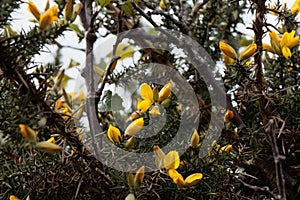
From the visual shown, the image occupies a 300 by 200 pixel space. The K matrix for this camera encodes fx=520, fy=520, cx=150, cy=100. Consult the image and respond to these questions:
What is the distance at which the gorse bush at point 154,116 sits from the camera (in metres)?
0.44

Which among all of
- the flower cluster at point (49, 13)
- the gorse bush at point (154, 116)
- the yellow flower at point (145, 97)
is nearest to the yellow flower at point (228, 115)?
the gorse bush at point (154, 116)

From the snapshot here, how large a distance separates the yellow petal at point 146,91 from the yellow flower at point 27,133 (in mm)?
231

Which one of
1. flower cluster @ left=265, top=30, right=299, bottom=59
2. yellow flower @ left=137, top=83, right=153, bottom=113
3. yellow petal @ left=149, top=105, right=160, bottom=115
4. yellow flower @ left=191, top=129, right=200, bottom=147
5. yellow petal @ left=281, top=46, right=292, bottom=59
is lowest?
yellow flower @ left=191, top=129, right=200, bottom=147

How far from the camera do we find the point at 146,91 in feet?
2.01

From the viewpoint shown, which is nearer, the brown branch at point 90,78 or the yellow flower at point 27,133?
the yellow flower at point 27,133

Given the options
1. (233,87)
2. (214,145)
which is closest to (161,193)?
(214,145)

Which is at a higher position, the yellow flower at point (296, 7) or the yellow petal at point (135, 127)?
the yellow flower at point (296, 7)

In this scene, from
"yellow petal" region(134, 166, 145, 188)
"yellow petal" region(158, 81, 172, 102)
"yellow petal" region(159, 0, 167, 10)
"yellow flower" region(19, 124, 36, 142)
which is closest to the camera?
"yellow flower" region(19, 124, 36, 142)

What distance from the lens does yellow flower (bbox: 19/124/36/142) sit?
1.24ft

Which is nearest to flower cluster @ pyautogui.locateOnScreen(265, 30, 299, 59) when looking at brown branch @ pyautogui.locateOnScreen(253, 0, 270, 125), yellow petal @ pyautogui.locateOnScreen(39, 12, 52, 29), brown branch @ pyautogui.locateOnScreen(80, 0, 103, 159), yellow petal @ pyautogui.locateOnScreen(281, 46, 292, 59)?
yellow petal @ pyautogui.locateOnScreen(281, 46, 292, 59)

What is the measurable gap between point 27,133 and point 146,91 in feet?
0.81

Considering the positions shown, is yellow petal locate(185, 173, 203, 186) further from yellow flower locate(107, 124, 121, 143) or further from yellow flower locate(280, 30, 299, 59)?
yellow flower locate(280, 30, 299, 59)

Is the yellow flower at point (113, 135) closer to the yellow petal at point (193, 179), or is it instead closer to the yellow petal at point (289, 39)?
the yellow petal at point (193, 179)

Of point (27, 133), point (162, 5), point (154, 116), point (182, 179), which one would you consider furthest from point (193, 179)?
point (162, 5)
